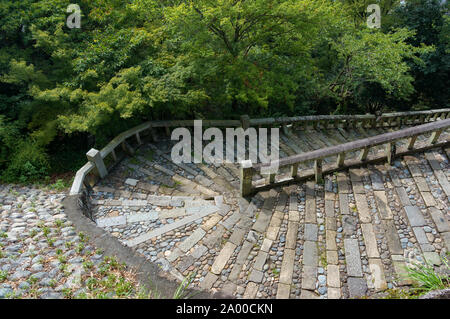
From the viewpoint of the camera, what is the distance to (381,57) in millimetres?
10797

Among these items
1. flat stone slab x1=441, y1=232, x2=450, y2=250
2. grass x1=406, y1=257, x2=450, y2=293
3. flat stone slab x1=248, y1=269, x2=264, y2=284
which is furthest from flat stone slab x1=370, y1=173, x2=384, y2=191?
flat stone slab x1=248, y1=269, x2=264, y2=284

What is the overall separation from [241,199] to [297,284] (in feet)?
7.53

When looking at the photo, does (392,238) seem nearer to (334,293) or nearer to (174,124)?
(334,293)

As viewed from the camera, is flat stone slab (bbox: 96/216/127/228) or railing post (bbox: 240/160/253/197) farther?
railing post (bbox: 240/160/253/197)

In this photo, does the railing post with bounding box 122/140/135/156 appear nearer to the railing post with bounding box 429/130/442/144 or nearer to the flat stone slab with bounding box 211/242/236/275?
the flat stone slab with bounding box 211/242/236/275

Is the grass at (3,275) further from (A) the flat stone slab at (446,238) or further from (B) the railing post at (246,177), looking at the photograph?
(A) the flat stone slab at (446,238)

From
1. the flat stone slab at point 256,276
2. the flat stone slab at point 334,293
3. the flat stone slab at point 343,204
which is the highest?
the flat stone slab at point 343,204

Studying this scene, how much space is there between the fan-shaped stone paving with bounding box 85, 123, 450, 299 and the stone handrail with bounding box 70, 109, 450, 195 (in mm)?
532

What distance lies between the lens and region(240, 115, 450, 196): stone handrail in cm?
595

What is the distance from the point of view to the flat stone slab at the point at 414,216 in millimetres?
5027

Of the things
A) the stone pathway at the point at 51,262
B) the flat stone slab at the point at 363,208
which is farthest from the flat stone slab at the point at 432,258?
the stone pathway at the point at 51,262

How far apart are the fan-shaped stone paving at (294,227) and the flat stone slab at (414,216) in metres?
0.02

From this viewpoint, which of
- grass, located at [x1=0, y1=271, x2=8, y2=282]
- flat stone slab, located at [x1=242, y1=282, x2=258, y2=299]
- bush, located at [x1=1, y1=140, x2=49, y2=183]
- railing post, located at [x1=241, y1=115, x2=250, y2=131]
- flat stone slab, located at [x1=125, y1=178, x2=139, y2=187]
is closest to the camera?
grass, located at [x1=0, y1=271, x2=8, y2=282]
